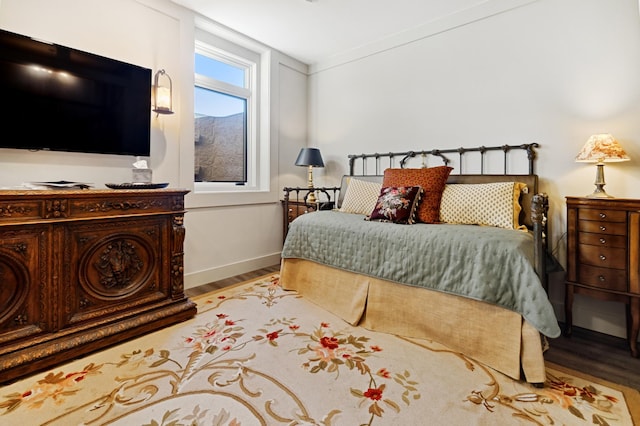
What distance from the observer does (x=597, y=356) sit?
5.87 feet

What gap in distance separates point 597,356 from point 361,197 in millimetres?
1879

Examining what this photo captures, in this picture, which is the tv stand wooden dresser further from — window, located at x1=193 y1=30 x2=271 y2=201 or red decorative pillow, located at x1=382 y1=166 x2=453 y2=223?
red decorative pillow, located at x1=382 y1=166 x2=453 y2=223

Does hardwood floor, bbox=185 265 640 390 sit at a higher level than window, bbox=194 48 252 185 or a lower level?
lower

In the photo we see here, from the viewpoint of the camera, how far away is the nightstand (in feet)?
5.74

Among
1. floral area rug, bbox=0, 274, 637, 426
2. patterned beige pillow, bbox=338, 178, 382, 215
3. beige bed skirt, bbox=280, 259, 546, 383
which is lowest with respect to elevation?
floral area rug, bbox=0, 274, 637, 426

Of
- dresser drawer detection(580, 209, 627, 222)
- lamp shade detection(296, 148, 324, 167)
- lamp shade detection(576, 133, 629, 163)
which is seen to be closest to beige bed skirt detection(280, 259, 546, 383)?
dresser drawer detection(580, 209, 627, 222)

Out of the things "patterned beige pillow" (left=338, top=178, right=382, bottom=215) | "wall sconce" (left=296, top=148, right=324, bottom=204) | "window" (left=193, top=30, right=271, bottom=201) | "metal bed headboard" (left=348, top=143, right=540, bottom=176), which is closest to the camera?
"metal bed headboard" (left=348, top=143, right=540, bottom=176)

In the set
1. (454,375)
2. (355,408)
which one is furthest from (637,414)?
(355,408)

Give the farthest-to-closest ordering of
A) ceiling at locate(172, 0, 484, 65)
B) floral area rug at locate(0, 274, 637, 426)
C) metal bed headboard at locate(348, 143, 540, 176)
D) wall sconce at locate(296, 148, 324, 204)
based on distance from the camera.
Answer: wall sconce at locate(296, 148, 324, 204) → ceiling at locate(172, 0, 484, 65) → metal bed headboard at locate(348, 143, 540, 176) → floral area rug at locate(0, 274, 637, 426)

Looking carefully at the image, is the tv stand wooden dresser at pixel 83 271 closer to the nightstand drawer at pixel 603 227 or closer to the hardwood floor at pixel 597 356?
the hardwood floor at pixel 597 356

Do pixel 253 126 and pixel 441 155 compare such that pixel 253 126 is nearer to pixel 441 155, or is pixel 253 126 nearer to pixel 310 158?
pixel 310 158

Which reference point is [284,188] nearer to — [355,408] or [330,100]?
[330,100]

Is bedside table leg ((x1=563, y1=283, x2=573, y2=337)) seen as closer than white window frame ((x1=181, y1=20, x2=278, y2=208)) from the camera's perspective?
Yes

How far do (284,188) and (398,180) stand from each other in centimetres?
152
